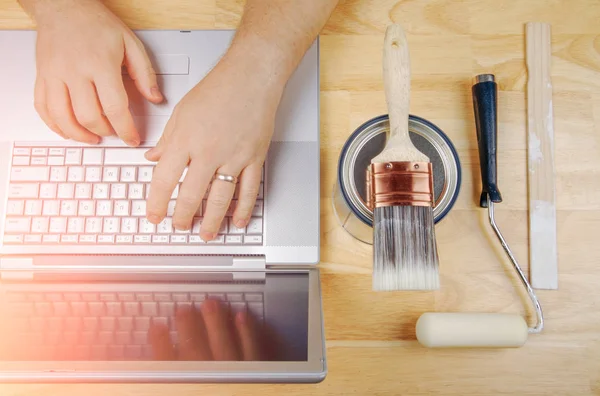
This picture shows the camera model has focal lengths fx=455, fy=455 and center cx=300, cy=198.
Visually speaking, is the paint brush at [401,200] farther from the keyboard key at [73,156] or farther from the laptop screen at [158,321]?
the keyboard key at [73,156]

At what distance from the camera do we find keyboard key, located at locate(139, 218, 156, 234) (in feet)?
1.72

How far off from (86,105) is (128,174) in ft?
0.30

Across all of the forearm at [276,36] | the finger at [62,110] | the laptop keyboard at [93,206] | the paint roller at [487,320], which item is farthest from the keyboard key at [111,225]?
the paint roller at [487,320]

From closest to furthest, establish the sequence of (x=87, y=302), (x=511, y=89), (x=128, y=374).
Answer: (x=128, y=374) → (x=87, y=302) → (x=511, y=89)

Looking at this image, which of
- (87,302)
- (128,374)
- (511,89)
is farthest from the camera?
(511,89)

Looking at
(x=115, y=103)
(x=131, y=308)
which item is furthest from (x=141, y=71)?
(x=131, y=308)

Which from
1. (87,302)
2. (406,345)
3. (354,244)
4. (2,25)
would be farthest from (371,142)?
(2,25)

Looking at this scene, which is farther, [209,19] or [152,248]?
[209,19]

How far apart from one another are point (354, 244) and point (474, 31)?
13.1 inches

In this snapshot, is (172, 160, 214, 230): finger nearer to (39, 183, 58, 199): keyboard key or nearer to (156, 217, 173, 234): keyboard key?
(156, 217, 173, 234): keyboard key

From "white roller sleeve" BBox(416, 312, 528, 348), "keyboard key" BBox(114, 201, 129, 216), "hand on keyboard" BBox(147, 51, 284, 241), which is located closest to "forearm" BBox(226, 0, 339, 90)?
"hand on keyboard" BBox(147, 51, 284, 241)

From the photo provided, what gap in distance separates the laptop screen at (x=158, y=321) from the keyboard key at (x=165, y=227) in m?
0.06

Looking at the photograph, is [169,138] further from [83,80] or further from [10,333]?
[10,333]

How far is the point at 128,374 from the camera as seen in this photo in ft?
1.16
